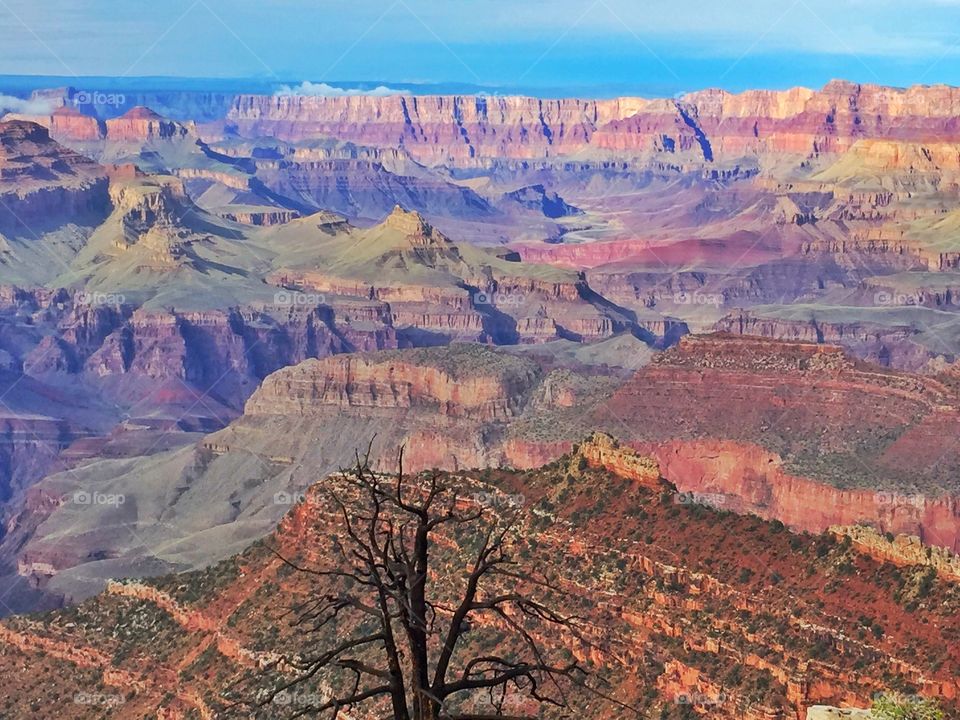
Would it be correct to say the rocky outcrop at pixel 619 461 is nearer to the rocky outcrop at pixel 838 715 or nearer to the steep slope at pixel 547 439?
the steep slope at pixel 547 439

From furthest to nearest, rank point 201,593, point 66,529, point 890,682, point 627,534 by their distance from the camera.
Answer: point 66,529, point 201,593, point 627,534, point 890,682

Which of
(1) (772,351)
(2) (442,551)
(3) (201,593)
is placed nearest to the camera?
(2) (442,551)

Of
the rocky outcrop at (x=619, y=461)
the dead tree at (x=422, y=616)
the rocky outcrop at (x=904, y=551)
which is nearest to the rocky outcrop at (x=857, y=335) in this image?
the rocky outcrop at (x=619, y=461)

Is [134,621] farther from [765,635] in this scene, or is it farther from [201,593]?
[765,635]

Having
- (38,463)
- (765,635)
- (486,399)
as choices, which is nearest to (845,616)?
(765,635)

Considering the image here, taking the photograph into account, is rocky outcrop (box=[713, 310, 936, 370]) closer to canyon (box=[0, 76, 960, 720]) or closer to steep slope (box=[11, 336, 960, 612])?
canyon (box=[0, 76, 960, 720])

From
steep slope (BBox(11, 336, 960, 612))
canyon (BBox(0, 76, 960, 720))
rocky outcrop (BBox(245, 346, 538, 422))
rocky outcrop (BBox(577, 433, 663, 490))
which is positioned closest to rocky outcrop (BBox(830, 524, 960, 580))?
canyon (BBox(0, 76, 960, 720))

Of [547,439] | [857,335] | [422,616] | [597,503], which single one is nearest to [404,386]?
[547,439]

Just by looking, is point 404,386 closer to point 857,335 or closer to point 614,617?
point 857,335
